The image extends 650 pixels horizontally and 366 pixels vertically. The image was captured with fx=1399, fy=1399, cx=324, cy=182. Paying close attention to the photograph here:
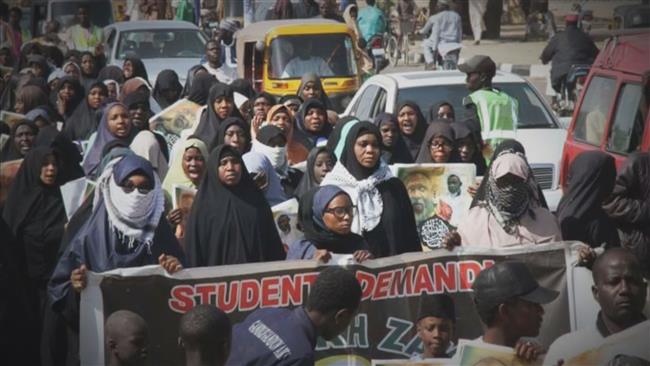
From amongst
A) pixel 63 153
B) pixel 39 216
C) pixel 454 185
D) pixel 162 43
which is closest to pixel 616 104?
pixel 454 185

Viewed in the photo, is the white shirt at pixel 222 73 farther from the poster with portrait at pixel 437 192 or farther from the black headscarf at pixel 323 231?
the black headscarf at pixel 323 231

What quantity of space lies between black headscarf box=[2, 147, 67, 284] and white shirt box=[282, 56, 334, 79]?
989cm

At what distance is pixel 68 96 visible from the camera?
527 inches

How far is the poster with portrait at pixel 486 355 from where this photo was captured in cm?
495

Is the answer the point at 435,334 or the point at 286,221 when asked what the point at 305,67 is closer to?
the point at 286,221

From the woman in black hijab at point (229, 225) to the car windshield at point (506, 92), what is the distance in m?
4.77

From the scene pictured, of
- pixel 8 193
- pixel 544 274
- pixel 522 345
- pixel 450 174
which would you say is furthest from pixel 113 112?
pixel 522 345

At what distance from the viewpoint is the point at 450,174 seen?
27.6 ft

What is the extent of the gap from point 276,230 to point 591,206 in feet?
5.54

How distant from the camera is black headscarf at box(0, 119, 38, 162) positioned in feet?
32.1

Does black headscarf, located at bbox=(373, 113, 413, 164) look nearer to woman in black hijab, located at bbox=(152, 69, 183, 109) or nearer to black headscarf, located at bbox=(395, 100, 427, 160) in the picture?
black headscarf, located at bbox=(395, 100, 427, 160)

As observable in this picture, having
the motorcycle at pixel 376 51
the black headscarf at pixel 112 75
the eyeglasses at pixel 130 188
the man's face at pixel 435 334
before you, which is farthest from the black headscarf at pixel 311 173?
the motorcycle at pixel 376 51

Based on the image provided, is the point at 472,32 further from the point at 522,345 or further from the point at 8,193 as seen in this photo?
the point at 522,345

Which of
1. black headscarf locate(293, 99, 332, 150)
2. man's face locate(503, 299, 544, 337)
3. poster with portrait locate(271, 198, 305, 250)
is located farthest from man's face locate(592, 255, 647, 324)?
black headscarf locate(293, 99, 332, 150)
